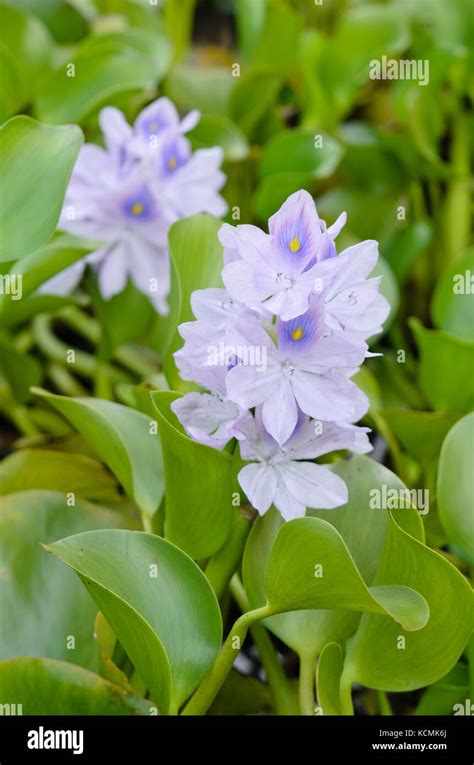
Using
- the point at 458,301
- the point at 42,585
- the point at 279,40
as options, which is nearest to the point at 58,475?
the point at 42,585

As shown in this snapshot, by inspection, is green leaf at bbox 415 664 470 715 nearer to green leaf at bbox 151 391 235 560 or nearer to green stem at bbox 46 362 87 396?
green leaf at bbox 151 391 235 560

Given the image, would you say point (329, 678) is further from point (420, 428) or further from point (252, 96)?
point (252, 96)

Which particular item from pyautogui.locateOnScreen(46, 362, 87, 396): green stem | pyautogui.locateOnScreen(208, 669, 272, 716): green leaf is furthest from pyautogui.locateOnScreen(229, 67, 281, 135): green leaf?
pyautogui.locateOnScreen(208, 669, 272, 716): green leaf

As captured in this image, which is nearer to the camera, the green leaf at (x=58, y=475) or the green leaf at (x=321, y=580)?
the green leaf at (x=321, y=580)

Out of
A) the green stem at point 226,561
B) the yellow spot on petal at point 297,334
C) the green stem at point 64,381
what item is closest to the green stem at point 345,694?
the green stem at point 226,561

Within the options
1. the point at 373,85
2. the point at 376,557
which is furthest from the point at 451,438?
the point at 373,85

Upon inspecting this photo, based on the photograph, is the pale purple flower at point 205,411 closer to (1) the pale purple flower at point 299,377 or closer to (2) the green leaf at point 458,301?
(1) the pale purple flower at point 299,377
